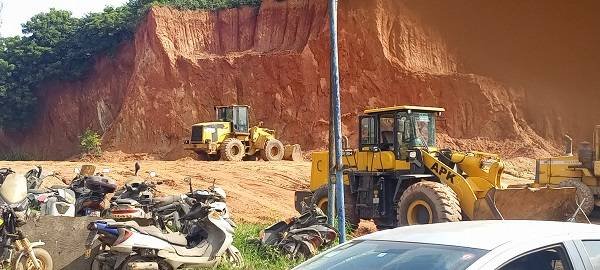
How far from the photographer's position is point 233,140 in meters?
29.5

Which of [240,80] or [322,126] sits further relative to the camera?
[240,80]

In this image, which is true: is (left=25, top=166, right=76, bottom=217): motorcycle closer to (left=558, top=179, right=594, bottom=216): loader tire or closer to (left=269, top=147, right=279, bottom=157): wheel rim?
(left=558, top=179, right=594, bottom=216): loader tire

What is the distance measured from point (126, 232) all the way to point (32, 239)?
4.99ft

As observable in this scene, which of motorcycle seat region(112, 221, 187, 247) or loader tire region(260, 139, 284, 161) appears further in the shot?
loader tire region(260, 139, 284, 161)

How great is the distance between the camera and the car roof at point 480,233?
362cm

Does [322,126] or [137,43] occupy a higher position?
[137,43]

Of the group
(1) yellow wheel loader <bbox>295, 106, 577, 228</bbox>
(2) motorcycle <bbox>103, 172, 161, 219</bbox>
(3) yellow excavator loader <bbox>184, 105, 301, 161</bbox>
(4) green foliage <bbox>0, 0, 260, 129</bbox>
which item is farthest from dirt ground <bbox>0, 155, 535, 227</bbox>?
(4) green foliage <bbox>0, 0, 260, 129</bbox>

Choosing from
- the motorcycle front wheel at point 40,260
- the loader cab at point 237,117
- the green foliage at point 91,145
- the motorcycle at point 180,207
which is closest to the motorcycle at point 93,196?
the motorcycle at point 180,207

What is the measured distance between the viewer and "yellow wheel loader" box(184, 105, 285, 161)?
29.6m

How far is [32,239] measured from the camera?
8.27 metres

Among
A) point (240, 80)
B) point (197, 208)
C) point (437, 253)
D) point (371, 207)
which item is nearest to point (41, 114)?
point (240, 80)

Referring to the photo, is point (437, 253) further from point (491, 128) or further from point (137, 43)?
point (137, 43)

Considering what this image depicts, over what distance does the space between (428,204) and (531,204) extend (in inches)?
65.6

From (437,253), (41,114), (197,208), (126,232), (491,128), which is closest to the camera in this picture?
(437,253)
